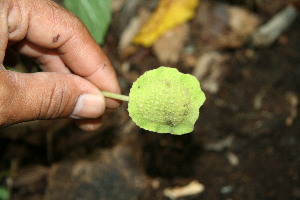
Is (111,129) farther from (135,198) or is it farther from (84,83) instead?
(84,83)

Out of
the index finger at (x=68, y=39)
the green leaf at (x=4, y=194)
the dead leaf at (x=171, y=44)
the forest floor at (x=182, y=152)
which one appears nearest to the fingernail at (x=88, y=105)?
the index finger at (x=68, y=39)

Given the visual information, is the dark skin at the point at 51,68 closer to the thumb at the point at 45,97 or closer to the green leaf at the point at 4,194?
the thumb at the point at 45,97

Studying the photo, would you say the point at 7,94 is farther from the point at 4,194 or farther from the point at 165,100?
the point at 4,194

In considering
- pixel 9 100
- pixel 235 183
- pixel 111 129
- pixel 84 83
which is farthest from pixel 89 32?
pixel 235 183

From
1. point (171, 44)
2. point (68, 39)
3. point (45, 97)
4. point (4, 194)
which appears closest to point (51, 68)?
point (68, 39)

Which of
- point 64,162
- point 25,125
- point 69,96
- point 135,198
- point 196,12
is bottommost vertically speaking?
point 135,198
